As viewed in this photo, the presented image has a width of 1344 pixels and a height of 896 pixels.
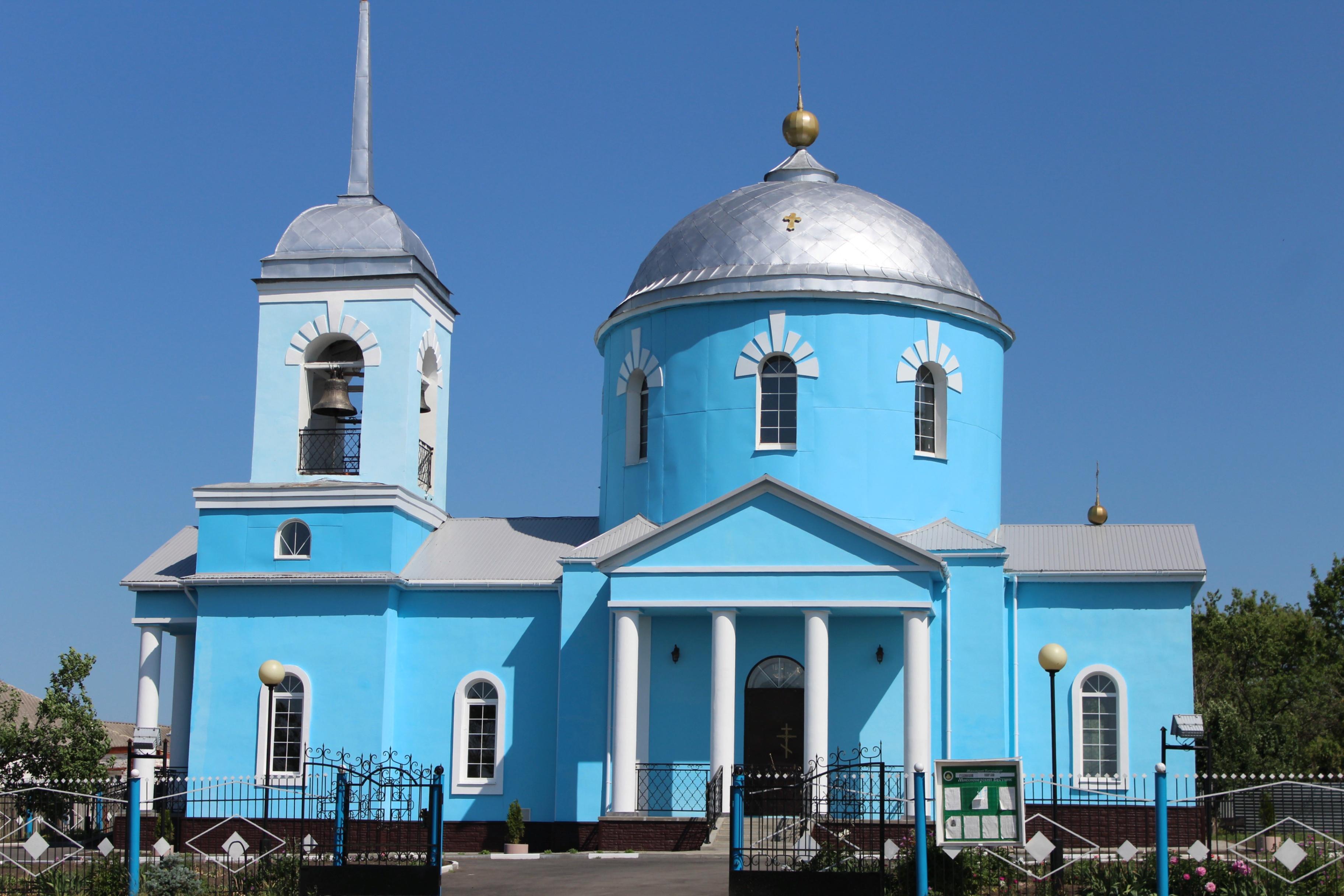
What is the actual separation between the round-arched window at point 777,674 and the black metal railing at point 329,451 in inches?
260

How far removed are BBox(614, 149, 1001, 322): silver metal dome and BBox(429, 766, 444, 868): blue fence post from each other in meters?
10.5

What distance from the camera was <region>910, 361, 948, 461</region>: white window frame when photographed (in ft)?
76.6

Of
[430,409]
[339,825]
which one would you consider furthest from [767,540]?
[339,825]

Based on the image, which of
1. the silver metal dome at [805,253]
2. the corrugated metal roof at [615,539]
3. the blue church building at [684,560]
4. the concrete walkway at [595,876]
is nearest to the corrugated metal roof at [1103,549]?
the blue church building at [684,560]

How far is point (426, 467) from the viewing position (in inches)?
973

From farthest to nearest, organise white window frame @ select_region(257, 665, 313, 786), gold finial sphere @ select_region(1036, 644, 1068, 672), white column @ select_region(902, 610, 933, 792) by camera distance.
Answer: white window frame @ select_region(257, 665, 313, 786) < white column @ select_region(902, 610, 933, 792) < gold finial sphere @ select_region(1036, 644, 1068, 672)

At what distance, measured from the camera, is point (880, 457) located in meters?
22.8

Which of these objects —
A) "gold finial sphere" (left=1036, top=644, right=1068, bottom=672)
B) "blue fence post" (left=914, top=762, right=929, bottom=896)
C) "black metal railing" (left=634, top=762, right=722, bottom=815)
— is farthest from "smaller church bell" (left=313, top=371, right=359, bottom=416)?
"blue fence post" (left=914, top=762, right=929, bottom=896)

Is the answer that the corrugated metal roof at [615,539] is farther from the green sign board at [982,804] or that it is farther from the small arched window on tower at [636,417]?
the green sign board at [982,804]

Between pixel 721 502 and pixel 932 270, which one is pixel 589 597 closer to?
pixel 721 502

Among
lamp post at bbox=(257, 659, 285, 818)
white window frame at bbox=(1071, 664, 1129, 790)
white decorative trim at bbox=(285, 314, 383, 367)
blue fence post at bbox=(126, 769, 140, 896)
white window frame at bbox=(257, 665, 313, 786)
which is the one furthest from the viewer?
white decorative trim at bbox=(285, 314, 383, 367)

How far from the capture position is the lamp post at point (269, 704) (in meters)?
19.2

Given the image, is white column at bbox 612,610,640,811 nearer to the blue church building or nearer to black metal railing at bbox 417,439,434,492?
the blue church building

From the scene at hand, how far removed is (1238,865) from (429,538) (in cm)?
1396
